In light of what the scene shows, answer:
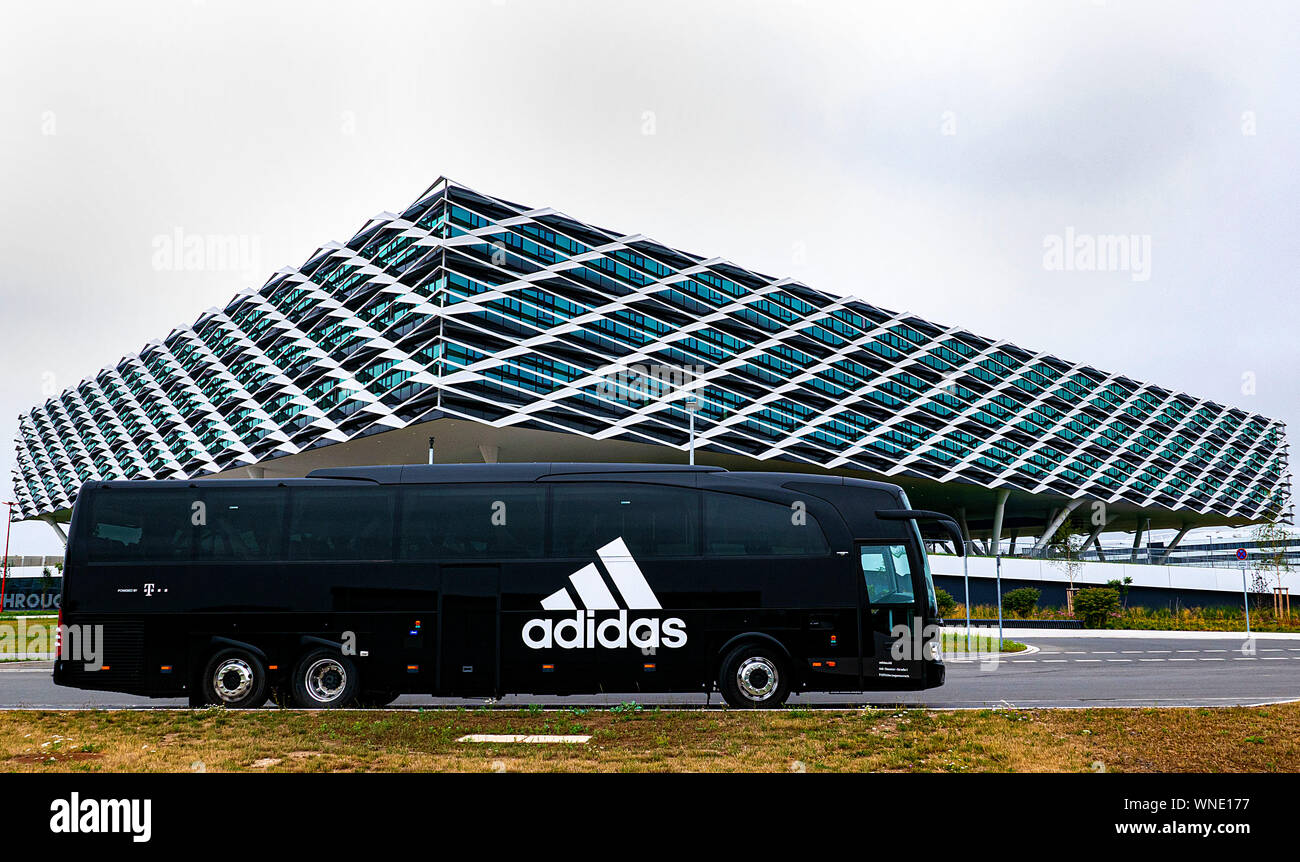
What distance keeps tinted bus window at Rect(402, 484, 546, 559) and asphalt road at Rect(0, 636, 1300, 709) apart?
244 cm

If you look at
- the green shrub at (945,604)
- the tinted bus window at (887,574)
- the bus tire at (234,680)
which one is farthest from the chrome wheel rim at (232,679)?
the green shrub at (945,604)

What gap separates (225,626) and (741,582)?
711 centimetres

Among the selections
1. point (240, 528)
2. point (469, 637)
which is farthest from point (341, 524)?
point (469, 637)

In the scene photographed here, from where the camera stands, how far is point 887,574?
531 inches

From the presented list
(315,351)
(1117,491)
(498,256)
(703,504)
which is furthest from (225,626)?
(1117,491)

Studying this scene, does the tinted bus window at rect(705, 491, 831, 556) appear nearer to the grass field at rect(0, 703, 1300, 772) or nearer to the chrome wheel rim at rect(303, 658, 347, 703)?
the grass field at rect(0, 703, 1300, 772)

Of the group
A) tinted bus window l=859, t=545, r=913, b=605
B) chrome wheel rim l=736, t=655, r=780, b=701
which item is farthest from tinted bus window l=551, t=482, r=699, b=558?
tinted bus window l=859, t=545, r=913, b=605

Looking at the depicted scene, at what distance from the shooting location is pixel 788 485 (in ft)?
45.3

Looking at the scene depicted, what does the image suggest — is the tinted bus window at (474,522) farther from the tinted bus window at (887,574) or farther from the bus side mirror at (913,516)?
the bus side mirror at (913,516)

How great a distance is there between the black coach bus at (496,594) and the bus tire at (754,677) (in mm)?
20

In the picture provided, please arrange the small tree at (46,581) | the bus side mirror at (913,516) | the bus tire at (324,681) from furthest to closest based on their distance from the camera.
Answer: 1. the small tree at (46,581)
2. the bus side mirror at (913,516)
3. the bus tire at (324,681)

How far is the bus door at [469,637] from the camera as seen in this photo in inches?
520
